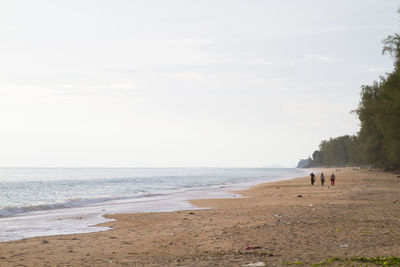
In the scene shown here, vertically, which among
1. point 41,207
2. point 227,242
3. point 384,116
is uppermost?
point 384,116

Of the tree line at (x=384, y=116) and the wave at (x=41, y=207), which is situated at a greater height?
the tree line at (x=384, y=116)

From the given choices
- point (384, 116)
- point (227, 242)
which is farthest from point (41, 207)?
point (384, 116)

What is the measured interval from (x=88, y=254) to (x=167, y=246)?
8.06ft

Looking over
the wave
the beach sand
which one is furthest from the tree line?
the wave

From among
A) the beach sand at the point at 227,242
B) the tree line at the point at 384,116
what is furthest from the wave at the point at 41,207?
the tree line at the point at 384,116

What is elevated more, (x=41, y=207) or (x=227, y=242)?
(x=227, y=242)

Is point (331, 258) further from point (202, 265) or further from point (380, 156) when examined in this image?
point (380, 156)

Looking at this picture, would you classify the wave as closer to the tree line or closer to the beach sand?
the beach sand

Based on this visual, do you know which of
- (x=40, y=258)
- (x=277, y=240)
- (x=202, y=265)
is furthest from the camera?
(x=277, y=240)

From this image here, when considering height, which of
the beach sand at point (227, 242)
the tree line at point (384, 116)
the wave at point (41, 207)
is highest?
→ the tree line at point (384, 116)

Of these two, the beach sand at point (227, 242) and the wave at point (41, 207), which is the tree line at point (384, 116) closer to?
the beach sand at point (227, 242)

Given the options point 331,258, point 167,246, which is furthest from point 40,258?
point 331,258

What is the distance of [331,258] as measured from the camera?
10.0m

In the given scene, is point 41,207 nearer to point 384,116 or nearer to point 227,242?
point 227,242
